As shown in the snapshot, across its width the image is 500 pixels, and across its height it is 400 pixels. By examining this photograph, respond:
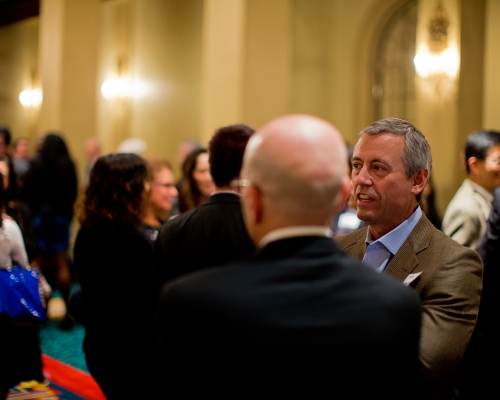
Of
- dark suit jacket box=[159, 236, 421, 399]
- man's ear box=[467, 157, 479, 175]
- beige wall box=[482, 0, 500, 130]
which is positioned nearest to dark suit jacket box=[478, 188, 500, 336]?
man's ear box=[467, 157, 479, 175]

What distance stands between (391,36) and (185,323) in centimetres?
809

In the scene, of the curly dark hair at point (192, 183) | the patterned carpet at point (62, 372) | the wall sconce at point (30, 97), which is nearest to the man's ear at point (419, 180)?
the curly dark hair at point (192, 183)

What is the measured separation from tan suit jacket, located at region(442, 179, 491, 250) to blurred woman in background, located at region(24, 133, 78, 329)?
412 centimetres

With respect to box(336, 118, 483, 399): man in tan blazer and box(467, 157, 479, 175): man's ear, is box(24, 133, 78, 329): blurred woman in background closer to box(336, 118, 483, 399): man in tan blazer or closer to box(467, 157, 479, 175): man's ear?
box(467, 157, 479, 175): man's ear

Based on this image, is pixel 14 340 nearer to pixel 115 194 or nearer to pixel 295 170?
pixel 115 194

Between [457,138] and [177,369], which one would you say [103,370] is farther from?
[457,138]

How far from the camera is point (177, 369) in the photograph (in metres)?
1.20

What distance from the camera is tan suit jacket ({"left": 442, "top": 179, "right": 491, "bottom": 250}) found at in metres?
3.75

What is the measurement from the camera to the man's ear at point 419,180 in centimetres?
216

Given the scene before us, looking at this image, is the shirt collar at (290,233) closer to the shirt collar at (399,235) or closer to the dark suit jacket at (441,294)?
the dark suit jacket at (441,294)

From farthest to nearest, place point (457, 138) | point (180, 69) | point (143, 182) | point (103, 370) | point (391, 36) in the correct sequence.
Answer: point (180, 69) → point (391, 36) → point (457, 138) → point (143, 182) → point (103, 370)

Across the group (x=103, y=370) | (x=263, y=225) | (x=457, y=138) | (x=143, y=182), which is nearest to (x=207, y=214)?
(x=143, y=182)

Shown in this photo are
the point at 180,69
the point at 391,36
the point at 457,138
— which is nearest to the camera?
the point at 457,138

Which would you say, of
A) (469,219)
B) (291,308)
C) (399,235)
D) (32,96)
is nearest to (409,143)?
(399,235)
